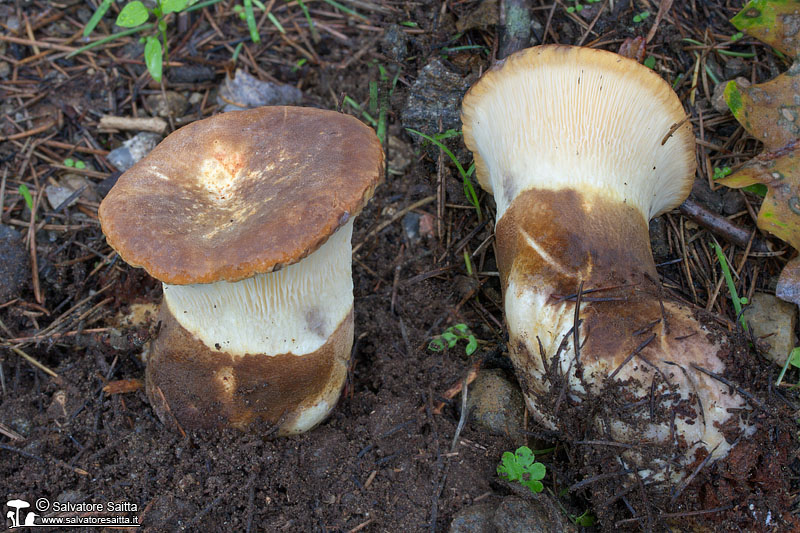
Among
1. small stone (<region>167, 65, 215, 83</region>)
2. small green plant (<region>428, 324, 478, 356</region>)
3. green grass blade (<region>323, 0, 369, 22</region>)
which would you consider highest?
green grass blade (<region>323, 0, 369, 22</region>)

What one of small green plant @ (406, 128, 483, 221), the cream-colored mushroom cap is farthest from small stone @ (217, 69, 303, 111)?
the cream-colored mushroom cap

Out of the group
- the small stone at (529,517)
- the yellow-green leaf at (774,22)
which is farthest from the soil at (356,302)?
the yellow-green leaf at (774,22)

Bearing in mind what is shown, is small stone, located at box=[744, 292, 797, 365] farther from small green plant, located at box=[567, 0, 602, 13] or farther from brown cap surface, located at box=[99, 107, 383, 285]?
brown cap surface, located at box=[99, 107, 383, 285]

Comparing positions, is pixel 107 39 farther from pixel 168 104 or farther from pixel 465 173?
pixel 465 173

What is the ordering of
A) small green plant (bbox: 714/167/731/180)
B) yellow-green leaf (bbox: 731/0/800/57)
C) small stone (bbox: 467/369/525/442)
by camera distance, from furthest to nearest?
small green plant (bbox: 714/167/731/180)
yellow-green leaf (bbox: 731/0/800/57)
small stone (bbox: 467/369/525/442)

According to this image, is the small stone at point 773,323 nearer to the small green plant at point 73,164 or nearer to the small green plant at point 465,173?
the small green plant at point 465,173
